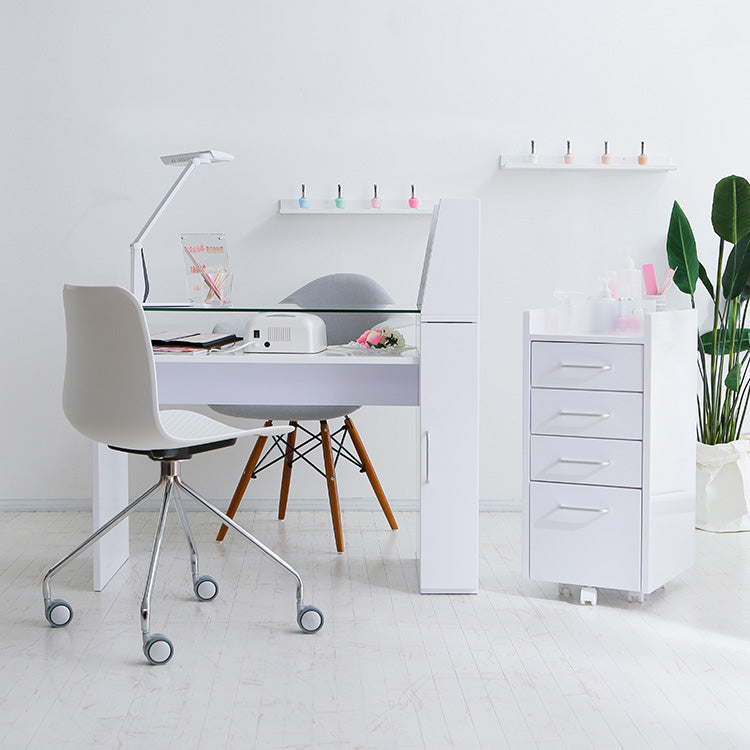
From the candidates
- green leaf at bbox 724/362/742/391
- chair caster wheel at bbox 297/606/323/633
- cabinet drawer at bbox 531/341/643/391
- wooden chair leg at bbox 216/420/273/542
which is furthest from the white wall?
chair caster wheel at bbox 297/606/323/633

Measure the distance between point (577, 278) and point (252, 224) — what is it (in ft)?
4.39

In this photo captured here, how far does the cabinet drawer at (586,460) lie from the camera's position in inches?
105

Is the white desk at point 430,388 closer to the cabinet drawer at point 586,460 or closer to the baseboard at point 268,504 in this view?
the cabinet drawer at point 586,460

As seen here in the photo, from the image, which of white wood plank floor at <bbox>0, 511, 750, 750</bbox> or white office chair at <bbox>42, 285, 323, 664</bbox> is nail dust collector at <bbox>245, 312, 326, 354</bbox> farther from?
white wood plank floor at <bbox>0, 511, 750, 750</bbox>

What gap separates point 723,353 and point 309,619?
205cm

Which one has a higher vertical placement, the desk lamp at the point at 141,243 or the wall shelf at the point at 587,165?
the wall shelf at the point at 587,165

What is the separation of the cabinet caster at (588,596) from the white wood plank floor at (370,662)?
3 cm

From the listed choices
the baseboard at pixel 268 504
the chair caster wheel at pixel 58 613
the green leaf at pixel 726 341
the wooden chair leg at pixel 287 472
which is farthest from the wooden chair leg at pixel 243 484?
the green leaf at pixel 726 341

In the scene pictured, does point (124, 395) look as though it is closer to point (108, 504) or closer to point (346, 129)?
point (108, 504)

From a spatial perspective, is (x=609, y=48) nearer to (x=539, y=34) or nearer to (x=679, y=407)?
(x=539, y=34)

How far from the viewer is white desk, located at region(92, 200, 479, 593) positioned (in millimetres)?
2734

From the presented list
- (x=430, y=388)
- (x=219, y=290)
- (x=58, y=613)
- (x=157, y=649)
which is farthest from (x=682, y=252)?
(x=58, y=613)

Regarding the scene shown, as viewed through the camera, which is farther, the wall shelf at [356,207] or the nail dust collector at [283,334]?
the wall shelf at [356,207]

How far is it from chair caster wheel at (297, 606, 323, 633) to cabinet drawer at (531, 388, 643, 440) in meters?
0.81
